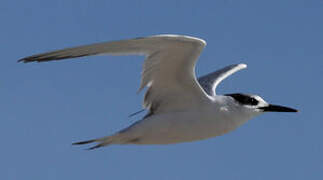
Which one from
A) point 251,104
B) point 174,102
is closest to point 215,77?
point 251,104

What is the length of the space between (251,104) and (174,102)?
130 cm

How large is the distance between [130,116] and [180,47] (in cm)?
142

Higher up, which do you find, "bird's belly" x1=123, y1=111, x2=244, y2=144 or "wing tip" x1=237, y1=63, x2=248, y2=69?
"wing tip" x1=237, y1=63, x2=248, y2=69

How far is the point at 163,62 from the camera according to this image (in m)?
9.80

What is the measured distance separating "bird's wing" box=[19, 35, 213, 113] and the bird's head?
2.26 ft

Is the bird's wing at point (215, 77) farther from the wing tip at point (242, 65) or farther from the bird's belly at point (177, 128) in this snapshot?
the bird's belly at point (177, 128)

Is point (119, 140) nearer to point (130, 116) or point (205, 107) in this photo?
point (130, 116)

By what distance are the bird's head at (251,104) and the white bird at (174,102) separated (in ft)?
0.05

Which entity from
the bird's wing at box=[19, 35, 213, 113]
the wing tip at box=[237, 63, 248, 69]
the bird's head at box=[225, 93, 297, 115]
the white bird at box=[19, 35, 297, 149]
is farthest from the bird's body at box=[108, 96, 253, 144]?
the wing tip at box=[237, 63, 248, 69]

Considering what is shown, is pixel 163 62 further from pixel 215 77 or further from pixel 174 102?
pixel 215 77

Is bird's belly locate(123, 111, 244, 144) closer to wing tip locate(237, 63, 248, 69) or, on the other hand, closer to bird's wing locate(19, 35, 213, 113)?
bird's wing locate(19, 35, 213, 113)

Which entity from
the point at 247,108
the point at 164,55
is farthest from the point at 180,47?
the point at 247,108

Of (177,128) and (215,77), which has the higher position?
(215,77)

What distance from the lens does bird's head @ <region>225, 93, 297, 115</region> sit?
423 inches
